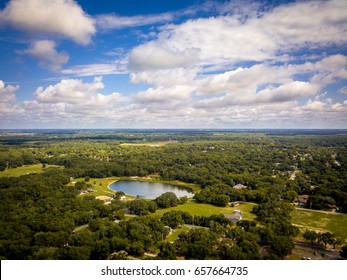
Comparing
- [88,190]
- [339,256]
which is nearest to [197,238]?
[339,256]

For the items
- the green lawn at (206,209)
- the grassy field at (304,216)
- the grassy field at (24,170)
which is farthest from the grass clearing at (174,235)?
the grassy field at (24,170)

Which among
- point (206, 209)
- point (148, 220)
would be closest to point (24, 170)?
point (206, 209)

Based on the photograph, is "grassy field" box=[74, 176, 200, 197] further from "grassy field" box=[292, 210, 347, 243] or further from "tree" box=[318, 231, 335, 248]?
"tree" box=[318, 231, 335, 248]

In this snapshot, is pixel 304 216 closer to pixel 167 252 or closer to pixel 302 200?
pixel 302 200

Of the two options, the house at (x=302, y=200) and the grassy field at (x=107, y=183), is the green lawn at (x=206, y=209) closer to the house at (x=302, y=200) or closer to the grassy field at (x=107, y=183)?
the house at (x=302, y=200)

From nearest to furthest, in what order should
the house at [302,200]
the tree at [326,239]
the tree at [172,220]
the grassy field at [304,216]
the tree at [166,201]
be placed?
1. the tree at [326,239]
2. the tree at [172,220]
3. the grassy field at [304,216]
4. the tree at [166,201]
5. the house at [302,200]
